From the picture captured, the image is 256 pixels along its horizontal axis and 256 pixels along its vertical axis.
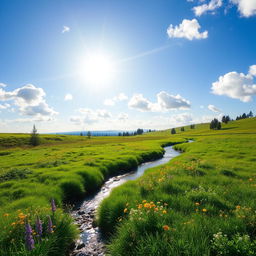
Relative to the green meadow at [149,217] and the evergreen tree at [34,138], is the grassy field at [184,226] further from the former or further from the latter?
the evergreen tree at [34,138]

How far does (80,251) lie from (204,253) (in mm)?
5667

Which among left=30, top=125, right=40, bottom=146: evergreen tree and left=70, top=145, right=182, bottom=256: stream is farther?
left=30, top=125, right=40, bottom=146: evergreen tree

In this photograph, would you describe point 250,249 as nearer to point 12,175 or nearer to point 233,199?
point 233,199

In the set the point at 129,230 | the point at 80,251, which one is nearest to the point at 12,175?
the point at 80,251

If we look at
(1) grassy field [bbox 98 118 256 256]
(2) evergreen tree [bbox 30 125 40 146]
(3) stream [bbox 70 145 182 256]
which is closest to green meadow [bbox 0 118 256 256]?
(1) grassy field [bbox 98 118 256 256]

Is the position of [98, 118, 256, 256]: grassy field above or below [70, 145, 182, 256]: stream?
above

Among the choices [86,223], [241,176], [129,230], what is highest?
[129,230]

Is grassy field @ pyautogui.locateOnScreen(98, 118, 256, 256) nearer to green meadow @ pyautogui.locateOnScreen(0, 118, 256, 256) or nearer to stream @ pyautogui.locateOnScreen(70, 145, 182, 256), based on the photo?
green meadow @ pyautogui.locateOnScreen(0, 118, 256, 256)

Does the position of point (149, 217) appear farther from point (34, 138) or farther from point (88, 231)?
point (34, 138)

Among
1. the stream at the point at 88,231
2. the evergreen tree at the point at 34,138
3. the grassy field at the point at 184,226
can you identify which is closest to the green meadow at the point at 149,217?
the grassy field at the point at 184,226

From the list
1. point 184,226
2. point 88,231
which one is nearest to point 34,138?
point 88,231

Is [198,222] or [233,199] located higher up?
[198,222]

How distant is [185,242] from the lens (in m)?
4.29

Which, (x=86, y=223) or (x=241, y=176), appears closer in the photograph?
(x=86, y=223)
